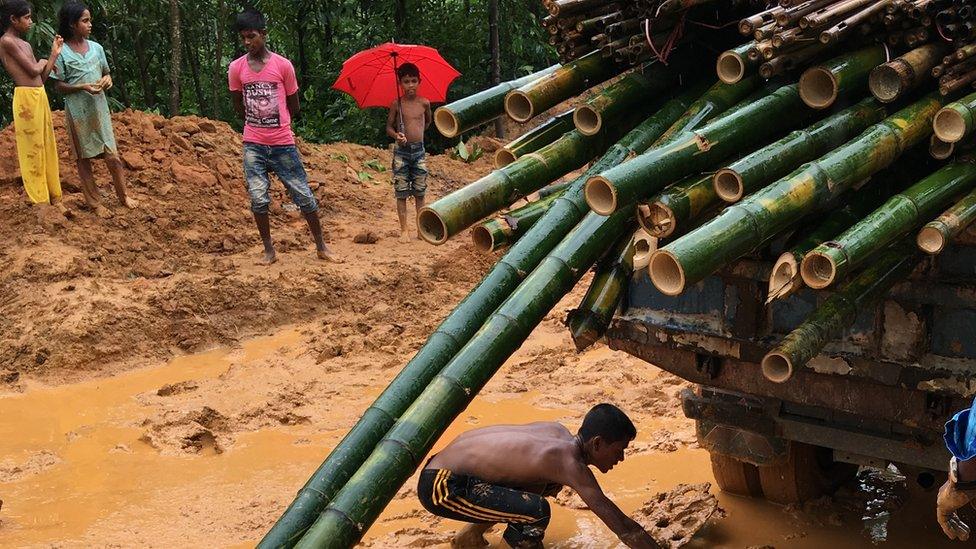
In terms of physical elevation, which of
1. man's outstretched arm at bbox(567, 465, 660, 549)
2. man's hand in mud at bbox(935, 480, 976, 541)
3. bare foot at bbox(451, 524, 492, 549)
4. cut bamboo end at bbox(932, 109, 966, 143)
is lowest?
bare foot at bbox(451, 524, 492, 549)

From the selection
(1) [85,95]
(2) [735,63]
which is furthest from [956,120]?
(1) [85,95]

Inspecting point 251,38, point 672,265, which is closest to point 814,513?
point 672,265

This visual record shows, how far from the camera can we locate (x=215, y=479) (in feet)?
17.6

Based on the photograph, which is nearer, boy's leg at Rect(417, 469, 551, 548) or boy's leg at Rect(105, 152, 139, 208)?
boy's leg at Rect(417, 469, 551, 548)

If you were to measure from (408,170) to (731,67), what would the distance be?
227 inches

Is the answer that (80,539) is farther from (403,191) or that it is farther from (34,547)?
(403,191)

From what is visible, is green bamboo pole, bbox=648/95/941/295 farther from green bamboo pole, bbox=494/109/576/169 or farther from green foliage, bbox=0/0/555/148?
green foliage, bbox=0/0/555/148

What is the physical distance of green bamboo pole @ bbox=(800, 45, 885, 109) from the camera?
10.3 feet

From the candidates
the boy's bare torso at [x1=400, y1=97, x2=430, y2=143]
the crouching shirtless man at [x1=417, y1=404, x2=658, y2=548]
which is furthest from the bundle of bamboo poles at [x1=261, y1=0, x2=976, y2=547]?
the boy's bare torso at [x1=400, y1=97, x2=430, y2=143]

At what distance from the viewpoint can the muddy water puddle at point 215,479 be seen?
4.48m

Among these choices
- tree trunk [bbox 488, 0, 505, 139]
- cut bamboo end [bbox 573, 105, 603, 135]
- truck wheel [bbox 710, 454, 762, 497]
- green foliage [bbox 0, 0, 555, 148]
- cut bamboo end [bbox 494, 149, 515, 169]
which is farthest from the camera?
Result: green foliage [bbox 0, 0, 555, 148]

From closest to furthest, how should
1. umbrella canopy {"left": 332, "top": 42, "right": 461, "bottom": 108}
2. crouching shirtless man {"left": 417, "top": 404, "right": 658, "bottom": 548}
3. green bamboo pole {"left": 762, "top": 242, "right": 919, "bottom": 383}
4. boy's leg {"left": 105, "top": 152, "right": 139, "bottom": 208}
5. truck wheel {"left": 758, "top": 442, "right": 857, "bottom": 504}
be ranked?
green bamboo pole {"left": 762, "top": 242, "right": 919, "bottom": 383} < crouching shirtless man {"left": 417, "top": 404, "right": 658, "bottom": 548} < truck wheel {"left": 758, "top": 442, "right": 857, "bottom": 504} < boy's leg {"left": 105, "top": 152, "right": 139, "bottom": 208} < umbrella canopy {"left": 332, "top": 42, "right": 461, "bottom": 108}

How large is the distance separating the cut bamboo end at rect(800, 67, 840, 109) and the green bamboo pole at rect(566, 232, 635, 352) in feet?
2.11

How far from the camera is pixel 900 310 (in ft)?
10.9
